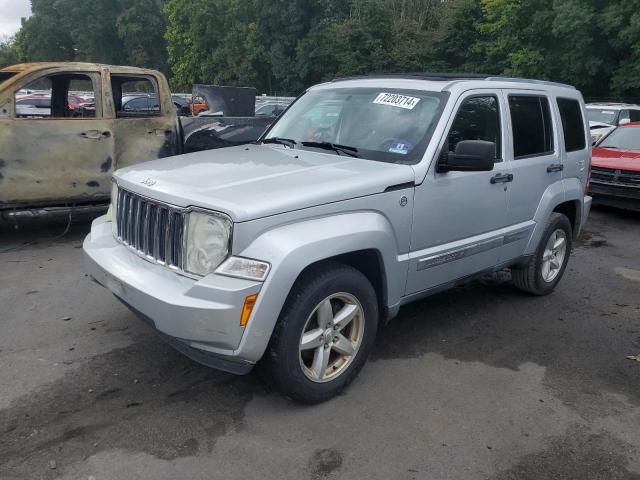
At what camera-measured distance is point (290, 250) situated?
3.01 metres

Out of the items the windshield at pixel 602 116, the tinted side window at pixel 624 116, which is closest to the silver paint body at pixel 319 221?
the tinted side window at pixel 624 116

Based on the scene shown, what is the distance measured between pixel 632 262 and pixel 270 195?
18.0ft

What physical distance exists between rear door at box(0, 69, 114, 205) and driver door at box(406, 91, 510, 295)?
440 cm

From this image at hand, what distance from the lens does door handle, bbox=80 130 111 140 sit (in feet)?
21.9

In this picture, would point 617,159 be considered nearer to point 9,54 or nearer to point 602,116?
point 602,116

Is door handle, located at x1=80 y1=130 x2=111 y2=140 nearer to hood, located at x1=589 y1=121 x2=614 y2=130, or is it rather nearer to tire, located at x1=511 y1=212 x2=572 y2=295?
tire, located at x1=511 y1=212 x2=572 y2=295

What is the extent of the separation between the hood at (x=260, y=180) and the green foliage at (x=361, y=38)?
24.5m

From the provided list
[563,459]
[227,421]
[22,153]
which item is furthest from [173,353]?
[22,153]

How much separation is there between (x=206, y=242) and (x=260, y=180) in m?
0.52

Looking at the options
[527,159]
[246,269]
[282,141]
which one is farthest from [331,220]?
[527,159]

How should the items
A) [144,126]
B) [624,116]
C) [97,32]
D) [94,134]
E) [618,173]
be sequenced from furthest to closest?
[97,32], [624,116], [618,173], [144,126], [94,134]

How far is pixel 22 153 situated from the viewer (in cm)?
634

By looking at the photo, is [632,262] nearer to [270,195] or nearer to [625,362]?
[625,362]

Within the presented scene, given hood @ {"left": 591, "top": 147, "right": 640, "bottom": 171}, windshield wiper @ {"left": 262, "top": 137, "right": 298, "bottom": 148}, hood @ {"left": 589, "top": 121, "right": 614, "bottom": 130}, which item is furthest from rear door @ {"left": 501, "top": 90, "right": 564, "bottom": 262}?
hood @ {"left": 589, "top": 121, "right": 614, "bottom": 130}
